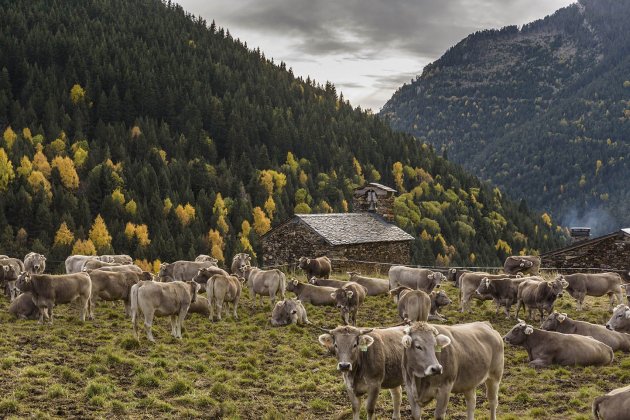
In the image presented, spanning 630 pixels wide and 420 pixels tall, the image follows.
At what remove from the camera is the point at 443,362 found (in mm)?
11273

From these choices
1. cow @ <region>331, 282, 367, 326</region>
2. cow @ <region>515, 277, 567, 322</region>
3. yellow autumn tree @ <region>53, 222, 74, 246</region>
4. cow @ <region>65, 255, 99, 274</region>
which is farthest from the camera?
yellow autumn tree @ <region>53, 222, 74, 246</region>

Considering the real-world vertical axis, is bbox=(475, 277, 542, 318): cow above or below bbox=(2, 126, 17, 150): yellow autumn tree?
below

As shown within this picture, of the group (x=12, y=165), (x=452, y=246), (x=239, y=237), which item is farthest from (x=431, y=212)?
(x=12, y=165)

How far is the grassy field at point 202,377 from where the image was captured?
532 inches

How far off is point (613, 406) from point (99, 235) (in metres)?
123

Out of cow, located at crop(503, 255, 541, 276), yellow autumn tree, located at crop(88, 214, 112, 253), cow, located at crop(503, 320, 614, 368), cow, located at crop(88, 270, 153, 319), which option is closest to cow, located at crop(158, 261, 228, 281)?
cow, located at crop(88, 270, 153, 319)

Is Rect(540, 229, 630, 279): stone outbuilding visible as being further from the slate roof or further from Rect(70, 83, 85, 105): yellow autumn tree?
Rect(70, 83, 85, 105): yellow autumn tree

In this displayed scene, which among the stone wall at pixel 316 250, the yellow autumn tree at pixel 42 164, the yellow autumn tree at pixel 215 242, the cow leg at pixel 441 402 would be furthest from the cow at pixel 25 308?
the yellow autumn tree at pixel 42 164

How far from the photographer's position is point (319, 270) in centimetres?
3441

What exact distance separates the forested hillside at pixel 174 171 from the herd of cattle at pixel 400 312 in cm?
8790

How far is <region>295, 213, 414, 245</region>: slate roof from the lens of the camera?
40.2 meters

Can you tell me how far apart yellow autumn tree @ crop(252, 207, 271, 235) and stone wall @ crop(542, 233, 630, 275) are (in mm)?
106271

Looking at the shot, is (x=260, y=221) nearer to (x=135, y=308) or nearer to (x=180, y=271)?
(x=180, y=271)

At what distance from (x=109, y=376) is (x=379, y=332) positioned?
725 centimetres
